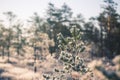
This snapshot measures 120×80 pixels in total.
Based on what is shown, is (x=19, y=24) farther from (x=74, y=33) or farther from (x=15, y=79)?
(x=74, y=33)

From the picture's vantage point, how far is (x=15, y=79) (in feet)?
129

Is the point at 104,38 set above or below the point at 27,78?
above

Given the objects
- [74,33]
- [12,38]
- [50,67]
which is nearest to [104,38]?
[50,67]

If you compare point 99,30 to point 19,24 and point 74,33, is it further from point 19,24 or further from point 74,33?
point 74,33

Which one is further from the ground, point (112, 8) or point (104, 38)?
point (112, 8)

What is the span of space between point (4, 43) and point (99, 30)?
25.1 meters

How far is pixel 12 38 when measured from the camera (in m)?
59.2

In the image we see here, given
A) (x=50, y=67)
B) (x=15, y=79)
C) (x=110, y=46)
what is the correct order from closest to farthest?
(x=15, y=79), (x=50, y=67), (x=110, y=46)

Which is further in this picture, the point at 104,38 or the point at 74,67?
the point at 104,38

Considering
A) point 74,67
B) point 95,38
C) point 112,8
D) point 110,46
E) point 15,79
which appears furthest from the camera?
point 95,38

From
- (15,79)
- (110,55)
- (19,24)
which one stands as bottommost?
(15,79)

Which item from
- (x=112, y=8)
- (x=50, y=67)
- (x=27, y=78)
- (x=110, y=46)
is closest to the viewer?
(x=27, y=78)

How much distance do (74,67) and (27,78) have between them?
17.5 metres

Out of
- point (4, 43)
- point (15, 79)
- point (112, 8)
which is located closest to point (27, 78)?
point (15, 79)
